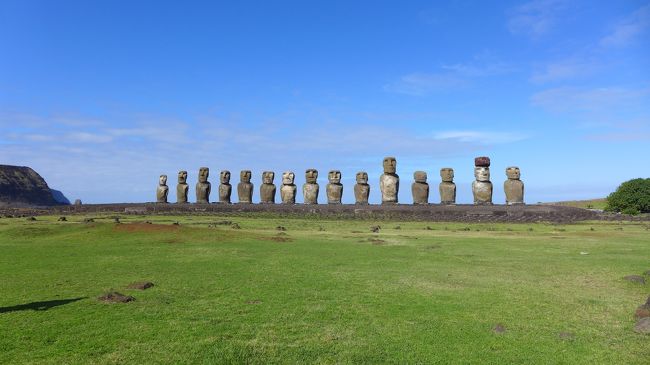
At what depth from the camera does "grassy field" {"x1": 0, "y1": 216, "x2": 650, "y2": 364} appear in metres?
5.69

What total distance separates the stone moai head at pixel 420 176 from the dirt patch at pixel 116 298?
24.7 meters

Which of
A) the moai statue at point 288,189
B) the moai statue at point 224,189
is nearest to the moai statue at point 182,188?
the moai statue at point 224,189

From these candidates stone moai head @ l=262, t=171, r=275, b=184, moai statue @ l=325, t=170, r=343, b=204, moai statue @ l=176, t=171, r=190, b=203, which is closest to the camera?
moai statue @ l=325, t=170, r=343, b=204

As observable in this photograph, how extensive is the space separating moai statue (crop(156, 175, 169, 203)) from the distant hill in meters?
17.3

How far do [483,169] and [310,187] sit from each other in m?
10.6

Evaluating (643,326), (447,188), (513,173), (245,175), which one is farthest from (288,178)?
(643,326)

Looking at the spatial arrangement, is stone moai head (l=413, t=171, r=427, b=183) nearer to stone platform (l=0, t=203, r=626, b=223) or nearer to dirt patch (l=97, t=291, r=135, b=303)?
stone platform (l=0, t=203, r=626, b=223)

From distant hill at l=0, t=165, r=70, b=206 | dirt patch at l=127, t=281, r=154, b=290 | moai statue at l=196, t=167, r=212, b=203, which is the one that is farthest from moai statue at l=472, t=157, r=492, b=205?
distant hill at l=0, t=165, r=70, b=206

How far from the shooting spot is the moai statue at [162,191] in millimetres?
35250

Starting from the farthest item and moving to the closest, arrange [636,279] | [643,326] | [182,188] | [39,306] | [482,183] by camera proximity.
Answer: [182,188] → [482,183] → [636,279] → [39,306] → [643,326]

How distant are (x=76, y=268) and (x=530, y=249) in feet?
38.7

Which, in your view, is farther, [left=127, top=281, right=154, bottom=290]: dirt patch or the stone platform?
the stone platform

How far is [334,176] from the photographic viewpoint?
3225 cm

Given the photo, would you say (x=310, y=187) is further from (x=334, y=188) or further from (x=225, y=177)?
(x=225, y=177)
